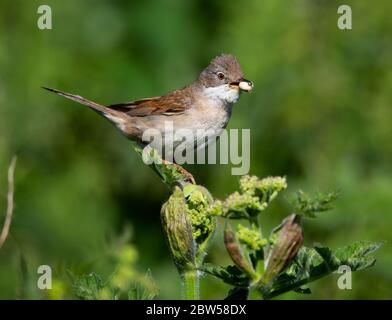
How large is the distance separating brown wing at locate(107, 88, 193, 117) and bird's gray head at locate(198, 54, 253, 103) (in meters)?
0.16

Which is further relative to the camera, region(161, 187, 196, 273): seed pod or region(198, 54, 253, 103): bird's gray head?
region(198, 54, 253, 103): bird's gray head

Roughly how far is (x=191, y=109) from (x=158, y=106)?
10.1 inches

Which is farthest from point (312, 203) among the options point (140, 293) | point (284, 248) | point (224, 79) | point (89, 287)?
point (224, 79)

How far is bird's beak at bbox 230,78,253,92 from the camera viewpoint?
194 inches

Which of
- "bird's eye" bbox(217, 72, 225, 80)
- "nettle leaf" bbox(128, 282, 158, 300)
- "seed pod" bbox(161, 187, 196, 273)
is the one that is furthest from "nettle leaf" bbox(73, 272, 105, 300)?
"bird's eye" bbox(217, 72, 225, 80)

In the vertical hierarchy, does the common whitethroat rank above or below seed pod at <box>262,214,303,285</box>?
above

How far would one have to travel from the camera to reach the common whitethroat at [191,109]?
539cm

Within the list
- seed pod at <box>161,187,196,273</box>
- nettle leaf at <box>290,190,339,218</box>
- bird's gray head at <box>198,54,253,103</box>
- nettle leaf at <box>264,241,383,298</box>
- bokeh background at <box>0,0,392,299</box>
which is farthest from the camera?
bokeh background at <box>0,0,392,299</box>

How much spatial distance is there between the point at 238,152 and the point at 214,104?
48.1 inches

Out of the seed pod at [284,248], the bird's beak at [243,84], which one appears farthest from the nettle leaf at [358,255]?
the bird's beak at [243,84]

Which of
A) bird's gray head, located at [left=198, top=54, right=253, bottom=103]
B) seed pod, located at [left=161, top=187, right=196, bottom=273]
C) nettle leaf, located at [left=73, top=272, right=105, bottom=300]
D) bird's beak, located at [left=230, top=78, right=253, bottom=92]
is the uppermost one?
bird's gray head, located at [left=198, top=54, right=253, bottom=103]

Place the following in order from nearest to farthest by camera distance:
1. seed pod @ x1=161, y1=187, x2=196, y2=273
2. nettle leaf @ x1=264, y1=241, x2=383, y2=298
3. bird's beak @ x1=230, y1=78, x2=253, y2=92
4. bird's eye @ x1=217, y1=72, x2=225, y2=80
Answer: nettle leaf @ x1=264, y1=241, x2=383, y2=298 < seed pod @ x1=161, y1=187, x2=196, y2=273 < bird's beak @ x1=230, y1=78, x2=253, y2=92 < bird's eye @ x1=217, y1=72, x2=225, y2=80

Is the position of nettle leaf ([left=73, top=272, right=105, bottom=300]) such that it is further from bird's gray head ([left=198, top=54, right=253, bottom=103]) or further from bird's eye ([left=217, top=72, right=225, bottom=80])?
bird's eye ([left=217, top=72, right=225, bottom=80])

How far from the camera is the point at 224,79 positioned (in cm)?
551
